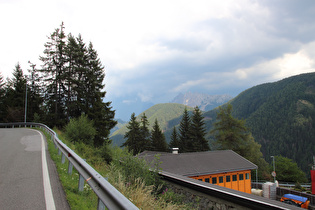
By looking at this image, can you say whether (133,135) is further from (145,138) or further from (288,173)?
(288,173)

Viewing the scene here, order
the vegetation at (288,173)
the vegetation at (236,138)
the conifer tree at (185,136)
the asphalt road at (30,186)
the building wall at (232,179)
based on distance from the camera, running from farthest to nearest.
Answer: the vegetation at (288,173), the conifer tree at (185,136), the vegetation at (236,138), the building wall at (232,179), the asphalt road at (30,186)

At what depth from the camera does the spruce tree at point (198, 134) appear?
5194 centimetres

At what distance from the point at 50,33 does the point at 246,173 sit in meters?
33.8

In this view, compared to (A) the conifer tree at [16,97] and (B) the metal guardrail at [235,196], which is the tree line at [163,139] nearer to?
(A) the conifer tree at [16,97]

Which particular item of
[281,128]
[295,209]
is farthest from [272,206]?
[281,128]

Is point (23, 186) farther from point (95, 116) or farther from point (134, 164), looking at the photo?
point (95, 116)

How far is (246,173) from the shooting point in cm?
2636

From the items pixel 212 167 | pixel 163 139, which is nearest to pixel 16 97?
pixel 163 139

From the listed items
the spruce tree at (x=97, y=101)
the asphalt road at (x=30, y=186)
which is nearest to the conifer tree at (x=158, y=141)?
the spruce tree at (x=97, y=101)

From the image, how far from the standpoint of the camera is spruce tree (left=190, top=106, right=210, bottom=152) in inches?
2045

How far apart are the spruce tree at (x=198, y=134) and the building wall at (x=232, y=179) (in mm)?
25467

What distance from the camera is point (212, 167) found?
22953 millimetres

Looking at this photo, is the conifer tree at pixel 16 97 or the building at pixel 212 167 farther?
the conifer tree at pixel 16 97

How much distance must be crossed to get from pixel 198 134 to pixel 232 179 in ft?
94.8
